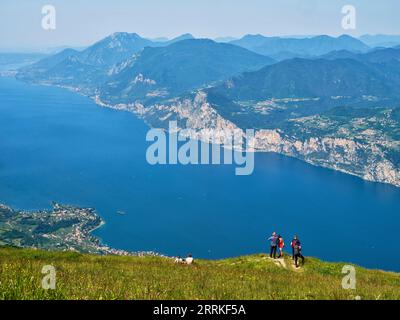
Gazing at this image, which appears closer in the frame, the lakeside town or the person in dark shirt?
the person in dark shirt

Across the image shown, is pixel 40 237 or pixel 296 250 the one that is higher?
pixel 296 250

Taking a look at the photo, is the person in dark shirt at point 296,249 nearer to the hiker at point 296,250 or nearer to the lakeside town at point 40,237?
the hiker at point 296,250

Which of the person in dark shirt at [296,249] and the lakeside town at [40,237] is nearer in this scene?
the person in dark shirt at [296,249]

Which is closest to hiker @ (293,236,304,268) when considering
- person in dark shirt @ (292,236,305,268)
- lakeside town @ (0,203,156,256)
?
person in dark shirt @ (292,236,305,268)

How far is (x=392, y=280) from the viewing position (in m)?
28.1

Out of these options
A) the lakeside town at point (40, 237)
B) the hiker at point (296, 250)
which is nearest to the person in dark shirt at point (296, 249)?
the hiker at point (296, 250)

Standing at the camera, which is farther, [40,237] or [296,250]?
[40,237]

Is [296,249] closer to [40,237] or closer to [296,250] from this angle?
[296,250]

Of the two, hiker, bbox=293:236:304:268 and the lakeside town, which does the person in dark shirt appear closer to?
hiker, bbox=293:236:304:268

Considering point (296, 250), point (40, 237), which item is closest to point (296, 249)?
point (296, 250)
